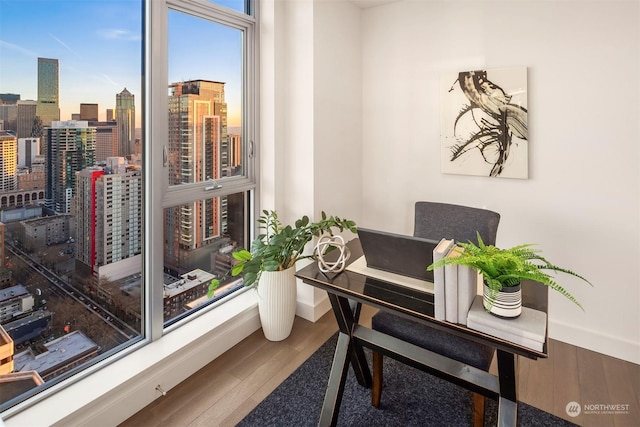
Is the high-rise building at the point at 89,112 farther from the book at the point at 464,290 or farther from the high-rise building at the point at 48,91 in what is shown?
the book at the point at 464,290

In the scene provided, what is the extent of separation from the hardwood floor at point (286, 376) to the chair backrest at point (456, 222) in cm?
83

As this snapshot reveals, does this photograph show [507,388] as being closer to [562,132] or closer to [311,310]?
[311,310]

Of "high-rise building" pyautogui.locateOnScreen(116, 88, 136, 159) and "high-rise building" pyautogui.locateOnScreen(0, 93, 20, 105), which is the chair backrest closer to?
"high-rise building" pyautogui.locateOnScreen(116, 88, 136, 159)

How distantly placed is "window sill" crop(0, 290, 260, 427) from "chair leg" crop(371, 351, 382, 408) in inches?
41.1

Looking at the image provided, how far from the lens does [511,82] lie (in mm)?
2541

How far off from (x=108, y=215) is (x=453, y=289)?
1775 mm

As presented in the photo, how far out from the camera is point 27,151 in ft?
5.43

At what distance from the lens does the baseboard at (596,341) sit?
2.34 metres

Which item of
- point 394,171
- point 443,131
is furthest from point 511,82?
point 394,171

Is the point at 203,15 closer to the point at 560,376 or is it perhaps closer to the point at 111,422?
the point at 111,422

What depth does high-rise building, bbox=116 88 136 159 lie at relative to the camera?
196 cm

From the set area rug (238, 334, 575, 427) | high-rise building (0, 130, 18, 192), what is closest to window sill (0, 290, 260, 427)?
area rug (238, 334, 575, 427)

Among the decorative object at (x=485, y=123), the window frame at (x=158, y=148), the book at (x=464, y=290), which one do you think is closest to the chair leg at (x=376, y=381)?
the book at (x=464, y=290)

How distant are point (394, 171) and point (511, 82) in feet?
3.54
